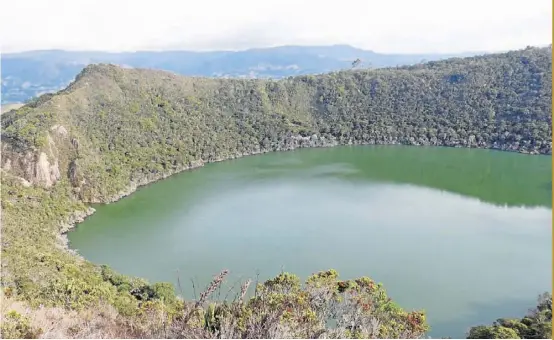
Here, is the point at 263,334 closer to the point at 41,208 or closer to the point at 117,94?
the point at 41,208

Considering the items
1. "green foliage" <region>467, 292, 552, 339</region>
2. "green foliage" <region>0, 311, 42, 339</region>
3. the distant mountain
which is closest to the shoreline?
"green foliage" <region>467, 292, 552, 339</region>

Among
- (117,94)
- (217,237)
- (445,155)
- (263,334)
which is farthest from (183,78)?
(263,334)

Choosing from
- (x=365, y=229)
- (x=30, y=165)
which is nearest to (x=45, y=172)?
(x=30, y=165)

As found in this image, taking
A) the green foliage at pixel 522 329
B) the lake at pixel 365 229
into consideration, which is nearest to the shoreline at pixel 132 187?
the lake at pixel 365 229

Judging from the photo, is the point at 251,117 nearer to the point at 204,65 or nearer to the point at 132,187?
the point at 132,187

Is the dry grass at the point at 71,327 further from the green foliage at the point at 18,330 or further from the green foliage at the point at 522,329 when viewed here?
the green foliage at the point at 522,329

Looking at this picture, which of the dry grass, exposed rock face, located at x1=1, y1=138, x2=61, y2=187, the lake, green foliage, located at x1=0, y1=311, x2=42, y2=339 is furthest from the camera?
exposed rock face, located at x1=1, y1=138, x2=61, y2=187

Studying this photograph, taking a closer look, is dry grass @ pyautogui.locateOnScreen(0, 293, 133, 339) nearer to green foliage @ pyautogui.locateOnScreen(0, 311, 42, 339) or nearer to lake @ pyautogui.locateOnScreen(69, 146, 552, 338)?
green foliage @ pyautogui.locateOnScreen(0, 311, 42, 339)
